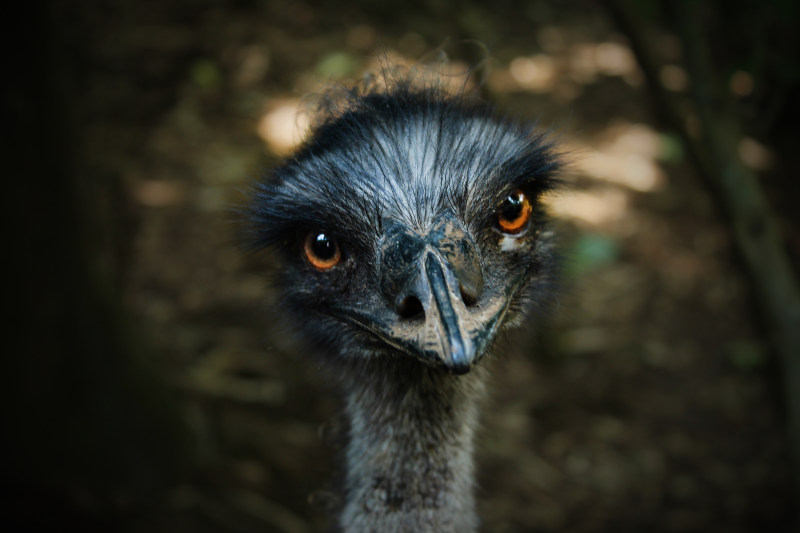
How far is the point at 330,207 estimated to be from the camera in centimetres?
144

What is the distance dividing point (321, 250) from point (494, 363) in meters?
0.61

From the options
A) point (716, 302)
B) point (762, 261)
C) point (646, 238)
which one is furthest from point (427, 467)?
point (646, 238)

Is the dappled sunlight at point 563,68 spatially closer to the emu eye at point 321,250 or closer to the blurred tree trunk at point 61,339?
the blurred tree trunk at point 61,339

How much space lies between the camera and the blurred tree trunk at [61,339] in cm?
215

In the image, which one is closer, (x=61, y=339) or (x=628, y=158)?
(x=61, y=339)

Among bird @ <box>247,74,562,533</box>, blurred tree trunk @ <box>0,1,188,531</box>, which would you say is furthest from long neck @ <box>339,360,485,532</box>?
blurred tree trunk @ <box>0,1,188,531</box>

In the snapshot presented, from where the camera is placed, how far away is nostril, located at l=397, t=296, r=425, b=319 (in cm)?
120

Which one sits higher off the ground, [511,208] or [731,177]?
[731,177]

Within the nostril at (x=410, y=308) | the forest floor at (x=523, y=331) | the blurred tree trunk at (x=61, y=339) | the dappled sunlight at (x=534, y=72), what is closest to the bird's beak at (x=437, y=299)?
the nostril at (x=410, y=308)

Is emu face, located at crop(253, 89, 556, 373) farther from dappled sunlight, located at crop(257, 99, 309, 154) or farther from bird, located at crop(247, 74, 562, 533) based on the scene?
dappled sunlight, located at crop(257, 99, 309, 154)

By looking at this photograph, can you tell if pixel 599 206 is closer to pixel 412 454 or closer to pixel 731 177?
pixel 731 177

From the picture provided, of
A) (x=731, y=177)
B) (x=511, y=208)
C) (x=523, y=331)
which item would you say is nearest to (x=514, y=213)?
(x=511, y=208)

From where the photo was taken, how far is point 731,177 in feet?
8.52

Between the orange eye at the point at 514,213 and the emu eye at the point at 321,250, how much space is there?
0.35 metres
